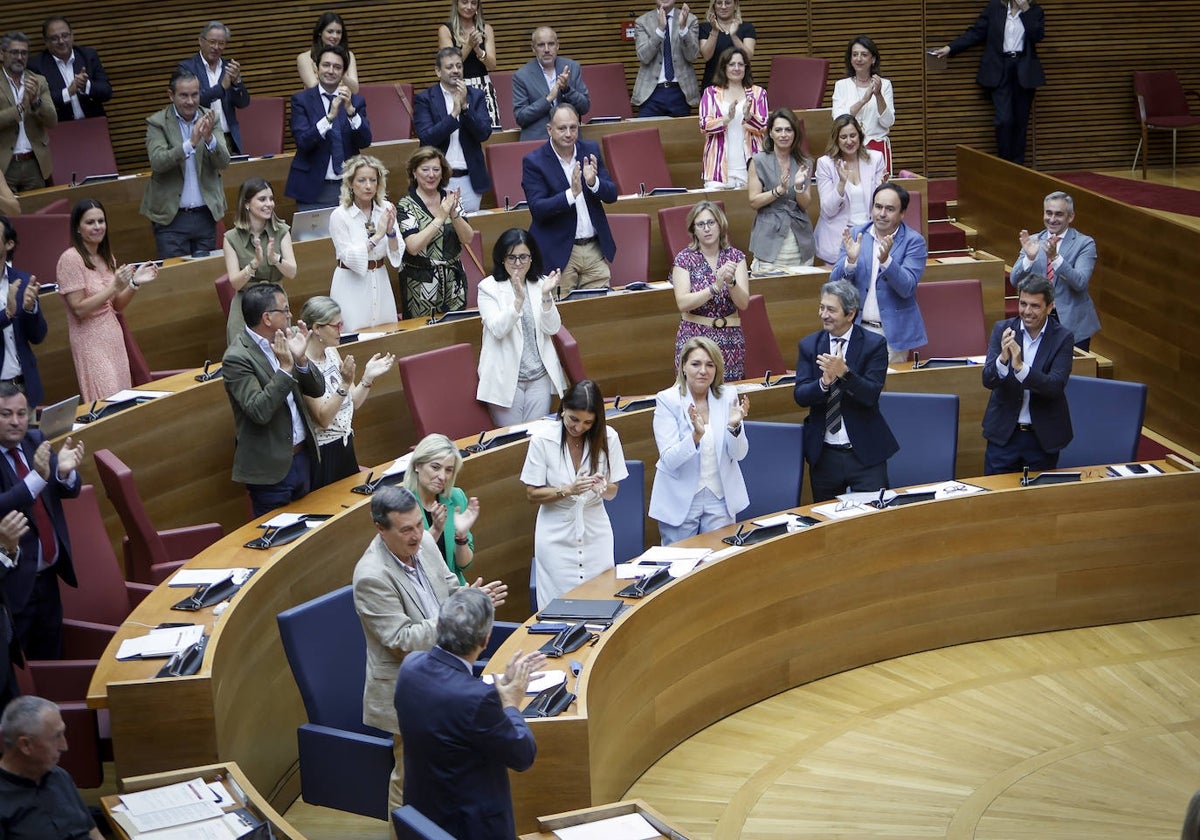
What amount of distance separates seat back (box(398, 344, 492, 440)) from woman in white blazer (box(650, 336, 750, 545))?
1054 millimetres

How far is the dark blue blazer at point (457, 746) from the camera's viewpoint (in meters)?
3.33

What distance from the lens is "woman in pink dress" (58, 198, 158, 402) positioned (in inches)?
238

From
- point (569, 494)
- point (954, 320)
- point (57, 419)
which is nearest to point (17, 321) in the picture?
point (57, 419)

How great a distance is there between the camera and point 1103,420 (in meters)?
6.33


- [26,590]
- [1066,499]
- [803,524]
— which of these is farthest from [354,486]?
[1066,499]

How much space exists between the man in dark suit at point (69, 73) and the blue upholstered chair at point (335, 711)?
5373 mm

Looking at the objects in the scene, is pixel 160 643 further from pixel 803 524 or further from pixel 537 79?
pixel 537 79

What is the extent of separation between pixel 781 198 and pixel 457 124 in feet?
5.92

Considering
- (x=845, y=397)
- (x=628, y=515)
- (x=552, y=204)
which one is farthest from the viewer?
(x=552, y=204)

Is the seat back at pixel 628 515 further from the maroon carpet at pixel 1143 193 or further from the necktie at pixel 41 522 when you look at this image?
the maroon carpet at pixel 1143 193

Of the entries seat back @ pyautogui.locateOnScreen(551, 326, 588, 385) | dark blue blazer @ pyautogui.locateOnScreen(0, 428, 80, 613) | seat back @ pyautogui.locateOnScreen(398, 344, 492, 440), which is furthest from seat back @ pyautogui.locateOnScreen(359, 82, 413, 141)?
dark blue blazer @ pyautogui.locateOnScreen(0, 428, 80, 613)

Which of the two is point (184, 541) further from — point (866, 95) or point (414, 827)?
point (866, 95)

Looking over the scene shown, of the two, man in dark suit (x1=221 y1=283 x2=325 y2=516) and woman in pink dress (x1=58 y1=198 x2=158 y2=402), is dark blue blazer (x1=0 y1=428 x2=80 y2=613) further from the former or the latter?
woman in pink dress (x1=58 y1=198 x2=158 y2=402)

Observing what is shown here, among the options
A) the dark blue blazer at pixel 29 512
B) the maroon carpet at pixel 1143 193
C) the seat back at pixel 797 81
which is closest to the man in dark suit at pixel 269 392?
the dark blue blazer at pixel 29 512
